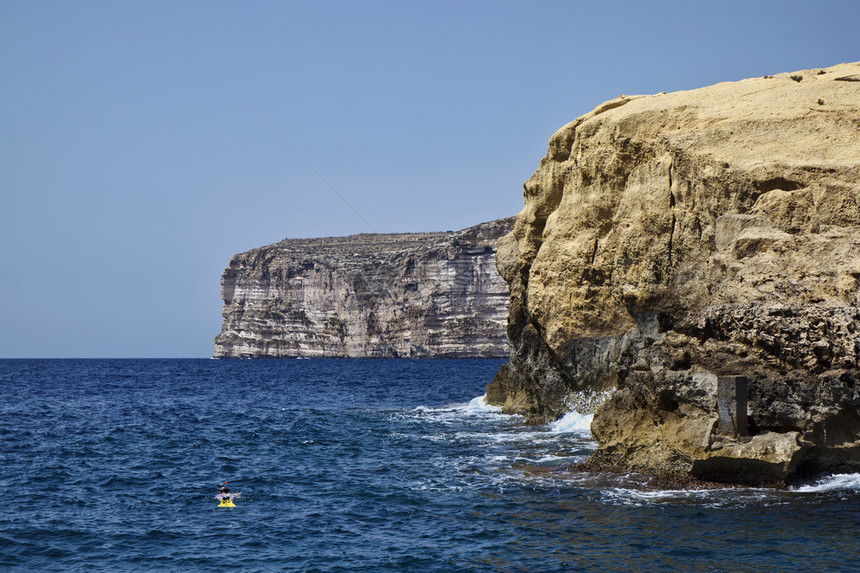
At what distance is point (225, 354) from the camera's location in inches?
6909

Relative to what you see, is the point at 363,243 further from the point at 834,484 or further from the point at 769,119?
the point at 834,484

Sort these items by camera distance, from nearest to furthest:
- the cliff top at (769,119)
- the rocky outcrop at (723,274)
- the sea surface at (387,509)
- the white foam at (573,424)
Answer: the sea surface at (387,509) → the rocky outcrop at (723,274) → the cliff top at (769,119) → the white foam at (573,424)

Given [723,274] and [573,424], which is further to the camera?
[573,424]

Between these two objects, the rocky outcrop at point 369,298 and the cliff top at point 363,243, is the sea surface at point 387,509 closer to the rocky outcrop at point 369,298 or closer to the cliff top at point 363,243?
the rocky outcrop at point 369,298

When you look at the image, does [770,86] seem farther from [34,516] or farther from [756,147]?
[34,516]

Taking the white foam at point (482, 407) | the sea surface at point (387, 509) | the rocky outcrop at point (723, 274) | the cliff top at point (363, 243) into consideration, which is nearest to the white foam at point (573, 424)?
the sea surface at point (387, 509)

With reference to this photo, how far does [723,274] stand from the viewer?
2017 cm

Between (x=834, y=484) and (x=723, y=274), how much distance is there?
5734 mm

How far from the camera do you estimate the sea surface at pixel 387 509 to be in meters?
14.2

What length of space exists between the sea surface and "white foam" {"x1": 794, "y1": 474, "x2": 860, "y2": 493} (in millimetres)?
42

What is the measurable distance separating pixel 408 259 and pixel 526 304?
108 meters

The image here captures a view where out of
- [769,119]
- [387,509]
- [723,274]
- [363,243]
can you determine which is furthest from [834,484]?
[363,243]

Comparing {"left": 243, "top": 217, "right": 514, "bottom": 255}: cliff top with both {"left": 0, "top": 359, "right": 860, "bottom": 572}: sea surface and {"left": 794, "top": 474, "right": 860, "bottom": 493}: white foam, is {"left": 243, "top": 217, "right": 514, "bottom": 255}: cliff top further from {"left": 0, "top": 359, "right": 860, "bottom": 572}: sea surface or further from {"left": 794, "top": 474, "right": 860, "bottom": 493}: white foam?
{"left": 794, "top": 474, "right": 860, "bottom": 493}: white foam

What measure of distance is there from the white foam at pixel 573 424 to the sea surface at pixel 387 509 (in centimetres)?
14
